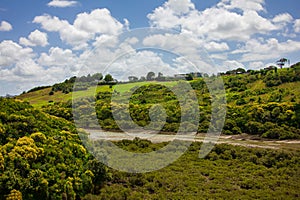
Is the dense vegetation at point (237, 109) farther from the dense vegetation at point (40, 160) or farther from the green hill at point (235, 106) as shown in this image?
the dense vegetation at point (40, 160)

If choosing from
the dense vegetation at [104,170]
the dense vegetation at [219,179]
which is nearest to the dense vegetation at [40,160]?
the dense vegetation at [104,170]

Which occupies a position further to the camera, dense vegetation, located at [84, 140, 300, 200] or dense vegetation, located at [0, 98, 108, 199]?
dense vegetation, located at [84, 140, 300, 200]

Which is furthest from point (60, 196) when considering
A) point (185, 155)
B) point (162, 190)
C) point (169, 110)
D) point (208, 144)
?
point (169, 110)

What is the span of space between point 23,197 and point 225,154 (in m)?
14.6

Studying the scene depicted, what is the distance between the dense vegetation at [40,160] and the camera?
35.9 ft

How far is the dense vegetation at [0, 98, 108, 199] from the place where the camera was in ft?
35.9

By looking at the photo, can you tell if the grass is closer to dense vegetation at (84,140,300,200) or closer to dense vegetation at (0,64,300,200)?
dense vegetation at (0,64,300,200)

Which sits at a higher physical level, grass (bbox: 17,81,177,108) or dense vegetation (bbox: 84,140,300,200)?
grass (bbox: 17,81,177,108)

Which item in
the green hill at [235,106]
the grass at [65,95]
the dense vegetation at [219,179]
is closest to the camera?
the dense vegetation at [219,179]

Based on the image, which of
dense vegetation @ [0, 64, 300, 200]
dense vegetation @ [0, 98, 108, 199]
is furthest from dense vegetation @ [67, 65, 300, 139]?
dense vegetation @ [0, 98, 108, 199]

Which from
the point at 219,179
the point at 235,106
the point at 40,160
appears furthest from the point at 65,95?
the point at 40,160

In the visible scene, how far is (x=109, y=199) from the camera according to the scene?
13172 mm

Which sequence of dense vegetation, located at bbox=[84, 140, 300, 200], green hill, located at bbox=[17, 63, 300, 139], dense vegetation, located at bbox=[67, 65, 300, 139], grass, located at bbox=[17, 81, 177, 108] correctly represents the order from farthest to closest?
1. grass, located at bbox=[17, 81, 177, 108]
2. green hill, located at bbox=[17, 63, 300, 139]
3. dense vegetation, located at bbox=[67, 65, 300, 139]
4. dense vegetation, located at bbox=[84, 140, 300, 200]

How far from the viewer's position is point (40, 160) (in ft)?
40.4
